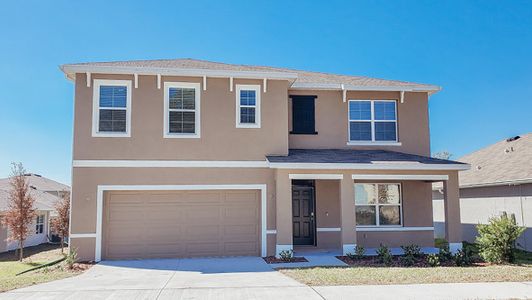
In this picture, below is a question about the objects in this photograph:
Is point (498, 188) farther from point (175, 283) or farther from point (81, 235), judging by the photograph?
point (81, 235)

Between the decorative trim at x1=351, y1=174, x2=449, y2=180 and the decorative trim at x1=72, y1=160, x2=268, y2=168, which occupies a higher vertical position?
the decorative trim at x1=72, y1=160, x2=268, y2=168

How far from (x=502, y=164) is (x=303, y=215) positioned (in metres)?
9.29

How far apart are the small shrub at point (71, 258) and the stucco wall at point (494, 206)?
15.2 metres

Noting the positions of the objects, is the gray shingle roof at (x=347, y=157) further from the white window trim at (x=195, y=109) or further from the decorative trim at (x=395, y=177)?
the white window trim at (x=195, y=109)

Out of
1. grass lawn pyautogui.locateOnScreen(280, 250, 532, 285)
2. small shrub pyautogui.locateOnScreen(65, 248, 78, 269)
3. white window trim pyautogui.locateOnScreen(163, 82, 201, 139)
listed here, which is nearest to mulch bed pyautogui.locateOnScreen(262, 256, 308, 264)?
grass lawn pyautogui.locateOnScreen(280, 250, 532, 285)

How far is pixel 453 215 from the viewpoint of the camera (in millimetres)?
13352

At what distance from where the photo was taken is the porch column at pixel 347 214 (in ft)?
42.4

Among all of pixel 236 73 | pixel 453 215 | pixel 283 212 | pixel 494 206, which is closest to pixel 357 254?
pixel 283 212

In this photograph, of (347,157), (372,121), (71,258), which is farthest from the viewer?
(372,121)

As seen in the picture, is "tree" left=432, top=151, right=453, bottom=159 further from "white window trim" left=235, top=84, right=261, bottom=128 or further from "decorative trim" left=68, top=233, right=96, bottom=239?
"decorative trim" left=68, top=233, right=96, bottom=239

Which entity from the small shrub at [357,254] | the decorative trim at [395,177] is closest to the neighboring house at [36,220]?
the small shrub at [357,254]

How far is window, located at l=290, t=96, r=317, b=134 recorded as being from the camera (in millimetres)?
15102

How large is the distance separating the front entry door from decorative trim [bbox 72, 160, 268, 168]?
7.39 feet

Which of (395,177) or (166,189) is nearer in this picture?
(166,189)
